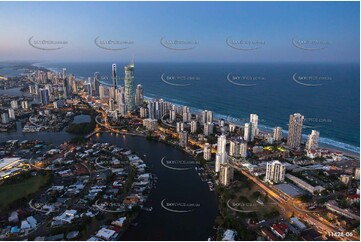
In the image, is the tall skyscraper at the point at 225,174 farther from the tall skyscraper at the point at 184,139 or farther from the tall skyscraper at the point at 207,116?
the tall skyscraper at the point at 207,116

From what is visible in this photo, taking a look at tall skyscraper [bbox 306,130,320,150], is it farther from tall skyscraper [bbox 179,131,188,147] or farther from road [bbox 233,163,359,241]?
tall skyscraper [bbox 179,131,188,147]

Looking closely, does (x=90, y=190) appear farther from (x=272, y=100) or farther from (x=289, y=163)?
(x=272, y=100)

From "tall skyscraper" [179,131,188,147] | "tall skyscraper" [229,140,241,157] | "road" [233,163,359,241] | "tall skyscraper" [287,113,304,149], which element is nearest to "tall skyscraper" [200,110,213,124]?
"tall skyscraper" [179,131,188,147]

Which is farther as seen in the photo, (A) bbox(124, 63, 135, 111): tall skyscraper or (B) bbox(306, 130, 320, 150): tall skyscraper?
(A) bbox(124, 63, 135, 111): tall skyscraper

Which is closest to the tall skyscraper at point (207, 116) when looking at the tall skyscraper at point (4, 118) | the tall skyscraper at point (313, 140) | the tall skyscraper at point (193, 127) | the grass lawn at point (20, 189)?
the tall skyscraper at point (193, 127)

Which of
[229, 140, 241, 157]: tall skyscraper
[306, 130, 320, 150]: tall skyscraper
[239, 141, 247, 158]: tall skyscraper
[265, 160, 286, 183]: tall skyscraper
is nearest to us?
[265, 160, 286, 183]: tall skyscraper

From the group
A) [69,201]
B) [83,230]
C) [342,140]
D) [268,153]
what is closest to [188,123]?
[268,153]
